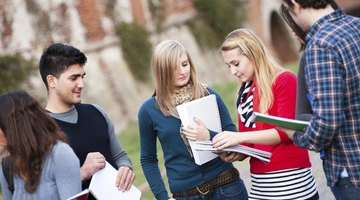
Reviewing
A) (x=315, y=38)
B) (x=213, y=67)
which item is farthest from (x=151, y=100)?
(x=213, y=67)

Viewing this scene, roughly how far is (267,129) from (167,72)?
70 centimetres

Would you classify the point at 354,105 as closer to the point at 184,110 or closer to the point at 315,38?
the point at 315,38

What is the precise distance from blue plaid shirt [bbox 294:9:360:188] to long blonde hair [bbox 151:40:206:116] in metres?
1.15

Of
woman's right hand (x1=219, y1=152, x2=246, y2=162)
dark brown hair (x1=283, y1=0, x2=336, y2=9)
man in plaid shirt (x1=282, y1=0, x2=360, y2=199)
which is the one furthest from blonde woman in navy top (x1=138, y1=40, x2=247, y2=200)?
dark brown hair (x1=283, y1=0, x2=336, y2=9)

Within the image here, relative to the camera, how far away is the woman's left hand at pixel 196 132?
3.89m

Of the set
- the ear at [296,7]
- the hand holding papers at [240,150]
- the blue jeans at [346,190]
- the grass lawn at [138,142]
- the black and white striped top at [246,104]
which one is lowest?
the grass lawn at [138,142]

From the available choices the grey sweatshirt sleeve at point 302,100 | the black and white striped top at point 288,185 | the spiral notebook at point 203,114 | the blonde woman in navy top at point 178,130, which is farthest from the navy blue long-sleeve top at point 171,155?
the grey sweatshirt sleeve at point 302,100

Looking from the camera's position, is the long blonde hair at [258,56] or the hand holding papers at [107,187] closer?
the hand holding papers at [107,187]

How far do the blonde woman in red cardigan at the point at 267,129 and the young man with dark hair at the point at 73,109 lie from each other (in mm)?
719

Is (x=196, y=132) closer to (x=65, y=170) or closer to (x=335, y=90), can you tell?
(x=65, y=170)

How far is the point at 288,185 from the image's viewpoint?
3842 mm

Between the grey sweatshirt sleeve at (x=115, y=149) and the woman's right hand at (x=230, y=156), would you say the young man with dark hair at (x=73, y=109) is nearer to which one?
the grey sweatshirt sleeve at (x=115, y=149)

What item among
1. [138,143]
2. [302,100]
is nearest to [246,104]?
[302,100]

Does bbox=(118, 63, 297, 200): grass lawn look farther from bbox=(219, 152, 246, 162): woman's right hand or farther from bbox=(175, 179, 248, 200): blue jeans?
bbox=(219, 152, 246, 162): woman's right hand
